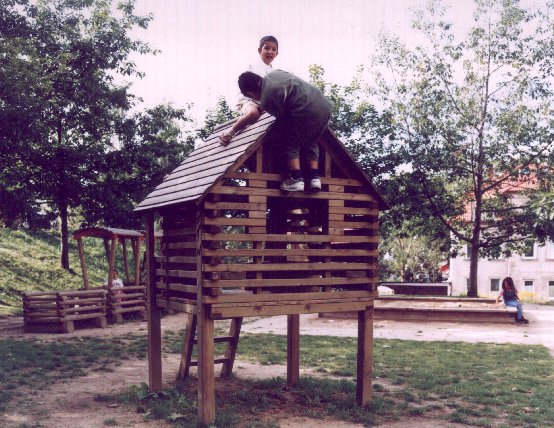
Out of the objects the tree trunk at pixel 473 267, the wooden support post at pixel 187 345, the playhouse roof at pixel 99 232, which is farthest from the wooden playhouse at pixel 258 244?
the tree trunk at pixel 473 267

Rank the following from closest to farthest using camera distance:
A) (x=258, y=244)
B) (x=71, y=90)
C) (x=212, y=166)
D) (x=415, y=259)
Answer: (x=258, y=244) < (x=212, y=166) < (x=71, y=90) < (x=415, y=259)

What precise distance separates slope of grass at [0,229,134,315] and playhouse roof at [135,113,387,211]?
13325mm

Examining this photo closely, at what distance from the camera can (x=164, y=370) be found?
33.7 ft

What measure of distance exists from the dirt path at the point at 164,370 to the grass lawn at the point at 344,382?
257 millimetres

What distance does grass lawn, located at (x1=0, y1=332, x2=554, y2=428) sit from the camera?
7477 mm

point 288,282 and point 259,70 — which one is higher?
point 259,70

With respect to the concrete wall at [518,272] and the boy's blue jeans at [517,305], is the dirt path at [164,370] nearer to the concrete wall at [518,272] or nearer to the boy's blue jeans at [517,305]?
the boy's blue jeans at [517,305]

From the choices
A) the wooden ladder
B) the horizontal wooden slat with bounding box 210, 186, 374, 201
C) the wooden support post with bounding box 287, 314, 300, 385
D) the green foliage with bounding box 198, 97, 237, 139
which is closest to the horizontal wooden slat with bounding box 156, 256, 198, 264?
the horizontal wooden slat with bounding box 210, 186, 374, 201

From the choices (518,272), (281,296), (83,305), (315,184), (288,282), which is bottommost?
(83,305)

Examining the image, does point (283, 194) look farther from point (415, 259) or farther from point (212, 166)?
point (415, 259)

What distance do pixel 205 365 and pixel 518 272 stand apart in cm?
4100

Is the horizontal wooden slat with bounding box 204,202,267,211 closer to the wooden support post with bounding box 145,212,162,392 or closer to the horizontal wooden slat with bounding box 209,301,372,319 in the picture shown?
the horizontal wooden slat with bounding box 209,301,372,319

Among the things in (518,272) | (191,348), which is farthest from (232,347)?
(518,272)

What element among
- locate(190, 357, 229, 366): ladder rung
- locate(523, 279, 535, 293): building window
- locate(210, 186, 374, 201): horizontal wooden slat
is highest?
locate(210, 186, 374, 201): horizontal wooden slat
